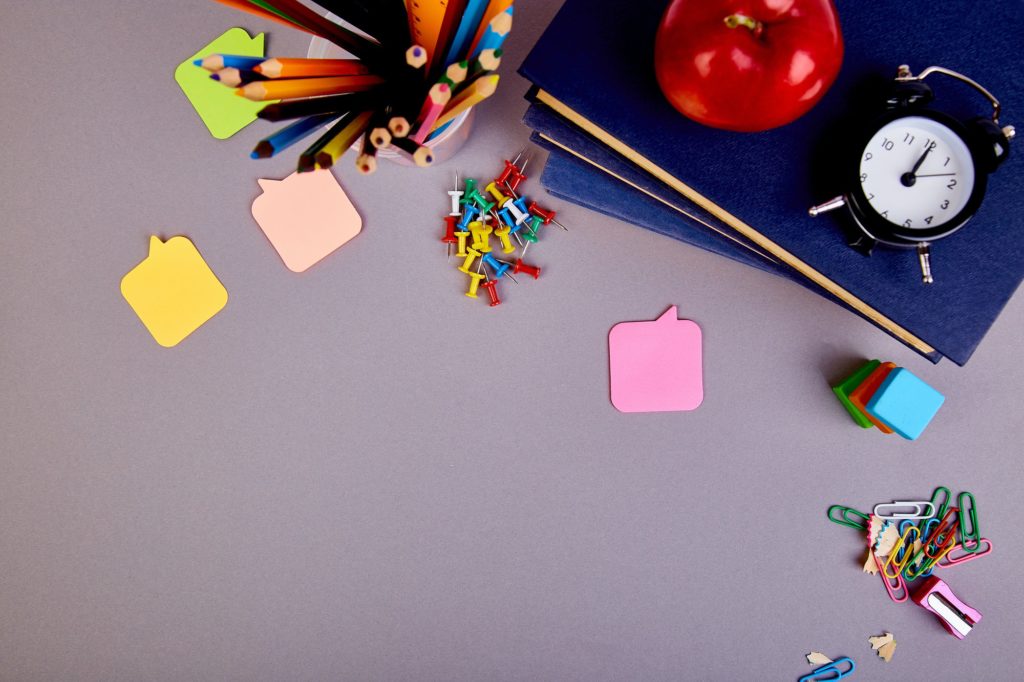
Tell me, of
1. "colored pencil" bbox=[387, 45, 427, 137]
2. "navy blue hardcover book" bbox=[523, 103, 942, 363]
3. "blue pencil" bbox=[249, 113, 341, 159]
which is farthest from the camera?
"navy blue hardcover book" bbox=[523, 103, 942, 363]

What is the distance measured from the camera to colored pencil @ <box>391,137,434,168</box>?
386 mm

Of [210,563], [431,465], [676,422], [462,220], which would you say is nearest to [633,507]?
[676,422]

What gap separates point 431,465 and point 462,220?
0.81 ft

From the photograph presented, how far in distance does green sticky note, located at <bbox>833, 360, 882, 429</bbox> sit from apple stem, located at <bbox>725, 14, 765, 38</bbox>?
363mm

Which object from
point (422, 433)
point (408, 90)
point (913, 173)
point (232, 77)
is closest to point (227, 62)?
point (232, 77)

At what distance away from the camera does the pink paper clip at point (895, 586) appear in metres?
0.65

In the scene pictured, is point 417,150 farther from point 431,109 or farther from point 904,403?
point 904,403

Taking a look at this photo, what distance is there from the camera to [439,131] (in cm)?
52

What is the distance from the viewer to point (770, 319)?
2.10 ft

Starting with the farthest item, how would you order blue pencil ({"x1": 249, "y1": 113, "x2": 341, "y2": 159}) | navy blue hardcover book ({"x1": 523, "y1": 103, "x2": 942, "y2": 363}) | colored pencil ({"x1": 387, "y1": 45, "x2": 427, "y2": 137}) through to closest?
1. navy blue hardcover book ({"x1": 523, "y1": 103, "x2": 942, "y2": 363})
2. colored pencil ({"x1": 387, "y1": 45, "x2": 427, "y2": 137})
3. blue pencil ({"x1": 249, "y1": 113, "x2": 341, "y2": 159})

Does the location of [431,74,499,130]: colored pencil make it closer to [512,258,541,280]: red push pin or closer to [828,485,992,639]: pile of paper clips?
[512,258,541,280]: red push pin

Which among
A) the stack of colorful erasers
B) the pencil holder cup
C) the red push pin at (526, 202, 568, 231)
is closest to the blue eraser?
the stack of colorful erasers

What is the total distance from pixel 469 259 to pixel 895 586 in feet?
1.76

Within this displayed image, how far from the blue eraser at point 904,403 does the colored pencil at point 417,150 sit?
459 mm
